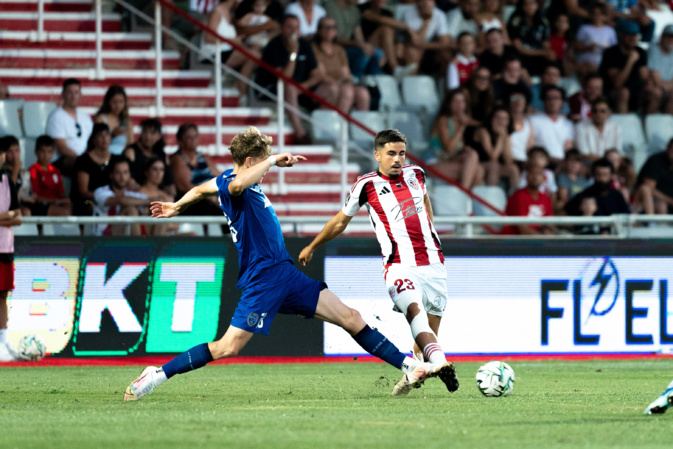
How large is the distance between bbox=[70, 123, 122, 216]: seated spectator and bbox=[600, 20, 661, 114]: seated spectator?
8.87 meters

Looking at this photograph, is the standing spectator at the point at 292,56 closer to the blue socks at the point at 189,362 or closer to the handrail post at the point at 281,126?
the handrail post at the point at 281,126

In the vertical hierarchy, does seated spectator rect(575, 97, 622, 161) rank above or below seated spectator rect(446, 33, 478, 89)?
below

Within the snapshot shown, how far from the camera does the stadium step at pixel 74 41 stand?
1555 centimetres

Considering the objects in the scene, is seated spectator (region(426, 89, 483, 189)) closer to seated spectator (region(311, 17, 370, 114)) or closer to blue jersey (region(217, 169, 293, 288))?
seated spectator (region(311, 17, 370, 114))

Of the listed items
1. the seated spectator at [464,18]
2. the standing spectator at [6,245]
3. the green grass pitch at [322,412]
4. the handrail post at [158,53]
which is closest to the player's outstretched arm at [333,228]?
the green grass pitch at [322,412]

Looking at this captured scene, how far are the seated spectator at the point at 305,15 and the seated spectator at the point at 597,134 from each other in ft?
14.0

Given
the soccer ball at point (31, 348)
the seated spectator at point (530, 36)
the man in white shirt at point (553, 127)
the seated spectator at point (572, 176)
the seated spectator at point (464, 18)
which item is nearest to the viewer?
the soccer ball at point (31, 348)

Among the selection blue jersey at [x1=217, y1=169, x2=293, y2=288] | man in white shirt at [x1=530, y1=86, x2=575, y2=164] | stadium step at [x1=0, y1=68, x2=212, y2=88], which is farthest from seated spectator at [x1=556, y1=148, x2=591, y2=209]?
blue jersey at [x1=217, y1=169, x2=293, y2=288]

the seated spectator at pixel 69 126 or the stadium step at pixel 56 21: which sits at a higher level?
the stadium step at pixel 56 21

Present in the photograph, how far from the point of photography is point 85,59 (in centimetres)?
1542

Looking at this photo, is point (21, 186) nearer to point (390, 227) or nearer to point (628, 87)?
point (390, 227)

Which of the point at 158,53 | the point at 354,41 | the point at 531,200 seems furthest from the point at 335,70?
the point at 531,200

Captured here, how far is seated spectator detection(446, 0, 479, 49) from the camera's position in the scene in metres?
17.6

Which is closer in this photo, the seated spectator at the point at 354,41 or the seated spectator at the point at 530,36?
the seated spectator at the point at 354,41
